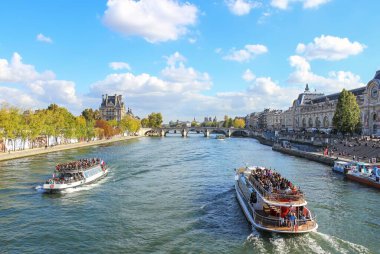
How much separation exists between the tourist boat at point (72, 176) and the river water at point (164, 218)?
1022 mm

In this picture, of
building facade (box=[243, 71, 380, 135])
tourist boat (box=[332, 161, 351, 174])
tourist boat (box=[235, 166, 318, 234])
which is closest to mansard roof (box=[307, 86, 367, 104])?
building facade (box=[243, 71, 380, 135])

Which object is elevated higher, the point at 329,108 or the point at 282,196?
the point at 329,108

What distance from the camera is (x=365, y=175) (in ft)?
163

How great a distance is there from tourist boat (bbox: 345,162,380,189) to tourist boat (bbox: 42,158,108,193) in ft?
121

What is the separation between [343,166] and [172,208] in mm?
35069

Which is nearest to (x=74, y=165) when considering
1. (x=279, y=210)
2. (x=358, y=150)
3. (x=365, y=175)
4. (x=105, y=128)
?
(x=279, y=210)

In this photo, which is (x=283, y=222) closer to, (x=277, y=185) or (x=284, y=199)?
(x=284, y=199)

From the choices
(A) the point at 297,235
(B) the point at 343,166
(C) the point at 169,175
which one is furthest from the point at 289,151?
(A) the point at 297,235

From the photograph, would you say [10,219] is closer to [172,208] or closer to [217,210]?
[172,208]

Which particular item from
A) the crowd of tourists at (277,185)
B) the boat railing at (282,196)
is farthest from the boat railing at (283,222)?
the crowd of tourists at (277,185)

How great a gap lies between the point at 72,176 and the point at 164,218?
18.6 metres

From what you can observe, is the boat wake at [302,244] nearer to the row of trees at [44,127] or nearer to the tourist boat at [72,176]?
the tourist boat at [72,176]

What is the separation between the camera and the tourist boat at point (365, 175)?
4678 centimetres

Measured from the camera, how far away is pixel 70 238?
26.8 meters
